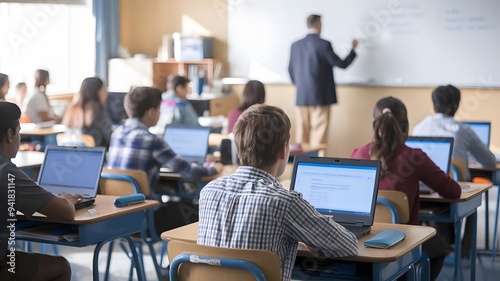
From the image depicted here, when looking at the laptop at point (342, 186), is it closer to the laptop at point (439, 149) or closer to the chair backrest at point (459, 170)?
the laptop at point (439, 149)

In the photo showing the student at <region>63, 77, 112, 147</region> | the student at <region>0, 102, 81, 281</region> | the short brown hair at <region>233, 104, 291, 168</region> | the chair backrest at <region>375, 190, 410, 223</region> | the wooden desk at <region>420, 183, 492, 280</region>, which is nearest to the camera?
the short brown hair at <region>233, 104, 291, 168</region>

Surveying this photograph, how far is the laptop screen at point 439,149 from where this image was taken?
452 centimetres

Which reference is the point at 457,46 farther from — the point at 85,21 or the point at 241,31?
the point at 85,21

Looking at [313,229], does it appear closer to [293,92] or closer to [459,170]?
[459,170]

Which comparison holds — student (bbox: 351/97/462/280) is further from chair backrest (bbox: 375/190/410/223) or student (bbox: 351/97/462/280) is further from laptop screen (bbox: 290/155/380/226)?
laptop screen (bbox: 290/155/380/226)

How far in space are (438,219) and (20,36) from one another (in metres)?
6.12

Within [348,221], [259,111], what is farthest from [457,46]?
[259,111]

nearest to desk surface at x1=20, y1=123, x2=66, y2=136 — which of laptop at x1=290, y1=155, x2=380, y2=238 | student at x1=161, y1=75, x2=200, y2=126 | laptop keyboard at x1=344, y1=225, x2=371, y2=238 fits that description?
student at x1=161, y1=75, x2=200, y2=126

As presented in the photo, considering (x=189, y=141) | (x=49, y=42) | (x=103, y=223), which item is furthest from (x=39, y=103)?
(x=103, y=223)

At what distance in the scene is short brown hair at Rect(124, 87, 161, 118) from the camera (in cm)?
485

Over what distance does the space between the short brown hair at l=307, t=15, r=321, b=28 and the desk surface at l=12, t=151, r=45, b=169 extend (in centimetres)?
381

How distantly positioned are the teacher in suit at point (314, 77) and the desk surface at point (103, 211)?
16.3ft

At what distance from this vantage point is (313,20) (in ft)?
28.0

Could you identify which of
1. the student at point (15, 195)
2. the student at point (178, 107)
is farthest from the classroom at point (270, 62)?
the student at point (15, 195)
